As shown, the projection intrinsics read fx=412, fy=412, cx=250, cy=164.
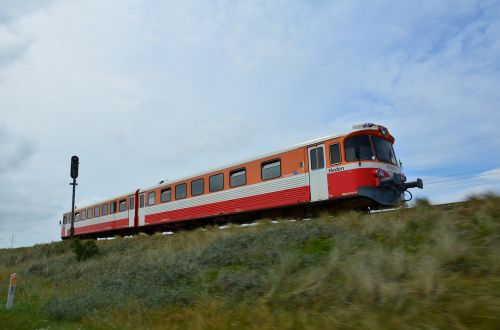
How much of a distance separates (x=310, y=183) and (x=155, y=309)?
771 centimetres

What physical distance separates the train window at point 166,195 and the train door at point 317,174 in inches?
410

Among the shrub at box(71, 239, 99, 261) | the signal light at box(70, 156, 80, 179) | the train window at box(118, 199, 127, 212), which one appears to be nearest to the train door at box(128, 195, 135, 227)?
the train window at box(118, 199, 127, 212)

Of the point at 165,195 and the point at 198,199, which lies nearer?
→ the point at 198,199

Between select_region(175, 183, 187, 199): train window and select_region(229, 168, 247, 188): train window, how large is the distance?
414cm

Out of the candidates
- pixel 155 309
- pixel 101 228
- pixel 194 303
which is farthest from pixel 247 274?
pixel 101 228

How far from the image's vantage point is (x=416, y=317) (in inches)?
183

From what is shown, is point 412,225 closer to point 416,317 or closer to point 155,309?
point 416,317

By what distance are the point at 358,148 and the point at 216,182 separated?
7.31m

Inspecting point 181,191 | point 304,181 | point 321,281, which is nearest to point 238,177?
point 304,181

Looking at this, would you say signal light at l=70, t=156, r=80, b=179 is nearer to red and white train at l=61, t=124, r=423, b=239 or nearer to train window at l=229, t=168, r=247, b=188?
red and white train at l=61, t=124, r=423, b=239

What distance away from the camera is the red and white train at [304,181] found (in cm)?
1325

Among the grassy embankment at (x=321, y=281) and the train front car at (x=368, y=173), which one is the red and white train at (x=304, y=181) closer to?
the train front car at (x=368, y=173)

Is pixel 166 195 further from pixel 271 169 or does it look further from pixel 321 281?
pixel 321 281

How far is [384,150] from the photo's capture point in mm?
14297
